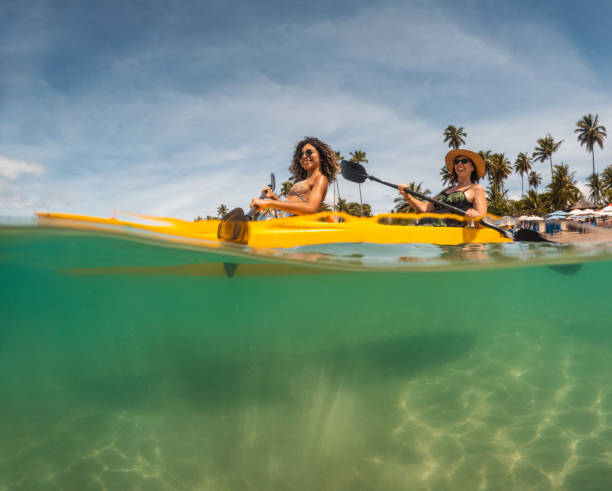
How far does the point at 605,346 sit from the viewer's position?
20.2 feet

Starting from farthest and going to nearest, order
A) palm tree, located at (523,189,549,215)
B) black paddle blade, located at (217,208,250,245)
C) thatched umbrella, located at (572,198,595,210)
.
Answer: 1. palm tree, located at (523,189,549,215)
2. thatched umbrella, located at (572,198,595,210)
3. black paddle blade, located at (217,208,250,245)

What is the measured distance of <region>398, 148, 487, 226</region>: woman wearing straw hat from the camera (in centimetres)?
505

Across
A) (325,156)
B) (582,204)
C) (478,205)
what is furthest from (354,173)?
(582,204)

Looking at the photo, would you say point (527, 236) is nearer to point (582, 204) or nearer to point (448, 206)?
point (448, 206)

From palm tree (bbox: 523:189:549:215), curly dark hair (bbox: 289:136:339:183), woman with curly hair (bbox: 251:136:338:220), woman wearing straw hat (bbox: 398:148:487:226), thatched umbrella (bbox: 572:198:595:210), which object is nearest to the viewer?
woman with curly hair (bbox: 251:136:338:220)

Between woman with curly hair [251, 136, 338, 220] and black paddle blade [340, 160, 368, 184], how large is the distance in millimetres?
307

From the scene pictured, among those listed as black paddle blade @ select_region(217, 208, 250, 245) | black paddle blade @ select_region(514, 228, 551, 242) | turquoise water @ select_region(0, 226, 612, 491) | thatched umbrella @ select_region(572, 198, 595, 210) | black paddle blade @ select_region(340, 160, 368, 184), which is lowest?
turquoise water @ select_region(0, 226, 612, 491)

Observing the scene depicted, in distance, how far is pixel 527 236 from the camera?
5652 millimetres

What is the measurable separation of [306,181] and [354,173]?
42.2 inches

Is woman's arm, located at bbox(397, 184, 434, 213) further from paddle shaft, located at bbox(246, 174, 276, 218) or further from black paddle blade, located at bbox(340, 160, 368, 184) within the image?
paddle shaft, located at bbox(246, 174, 276, 218)

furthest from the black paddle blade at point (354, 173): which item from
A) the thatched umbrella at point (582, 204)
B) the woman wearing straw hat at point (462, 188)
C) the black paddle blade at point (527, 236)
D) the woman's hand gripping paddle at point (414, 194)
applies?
the thatched umbrella at point (582, 204)

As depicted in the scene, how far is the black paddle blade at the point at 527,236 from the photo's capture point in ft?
17.8

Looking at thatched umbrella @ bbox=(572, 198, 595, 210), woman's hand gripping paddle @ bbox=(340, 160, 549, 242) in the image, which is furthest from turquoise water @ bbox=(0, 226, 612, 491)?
thatched umbrella @ bbox=(572, 198, 595, 210)

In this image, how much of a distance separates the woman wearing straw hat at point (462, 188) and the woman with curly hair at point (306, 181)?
1.11 m
